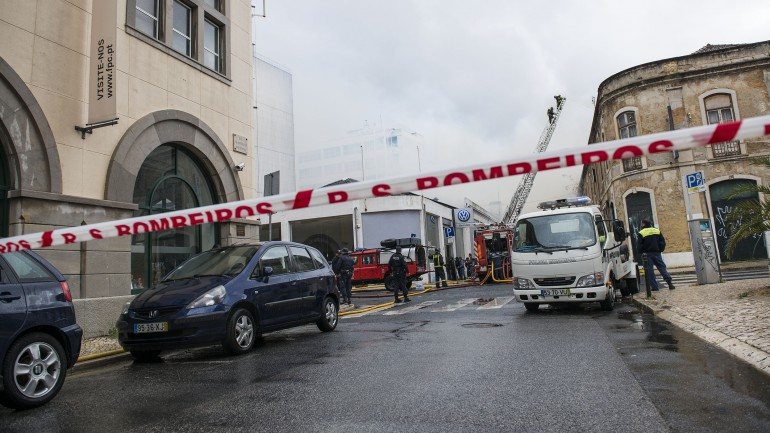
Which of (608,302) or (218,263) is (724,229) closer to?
(608,302)

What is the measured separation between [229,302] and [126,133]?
580 cm

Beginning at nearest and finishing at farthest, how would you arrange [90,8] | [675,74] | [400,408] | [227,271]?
1. [400,408]
2. [227,271]
3. [90,8]
4. [675,74]

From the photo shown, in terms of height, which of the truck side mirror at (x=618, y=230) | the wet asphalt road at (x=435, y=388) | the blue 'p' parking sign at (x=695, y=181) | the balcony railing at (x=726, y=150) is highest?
the balcony railing at (x=726, y=150)

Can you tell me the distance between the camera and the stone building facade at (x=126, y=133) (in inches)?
351

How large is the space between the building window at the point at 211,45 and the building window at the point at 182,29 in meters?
0.47

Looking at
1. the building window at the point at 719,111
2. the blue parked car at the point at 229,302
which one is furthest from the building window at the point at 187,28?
the building window at the point at 719,111

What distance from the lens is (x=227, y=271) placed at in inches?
299

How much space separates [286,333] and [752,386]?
281 inches

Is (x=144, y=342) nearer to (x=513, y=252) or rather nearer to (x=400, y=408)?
(x=400, y=408)

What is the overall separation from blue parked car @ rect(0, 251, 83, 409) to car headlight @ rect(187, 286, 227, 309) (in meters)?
1.66

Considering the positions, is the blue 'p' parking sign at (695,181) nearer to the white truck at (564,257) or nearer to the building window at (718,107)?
the white truck at (564,257)

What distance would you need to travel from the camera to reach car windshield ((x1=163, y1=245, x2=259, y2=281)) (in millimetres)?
7637

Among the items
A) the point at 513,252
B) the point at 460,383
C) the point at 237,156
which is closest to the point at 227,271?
the point at 460,383

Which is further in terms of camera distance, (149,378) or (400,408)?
(149,378)
